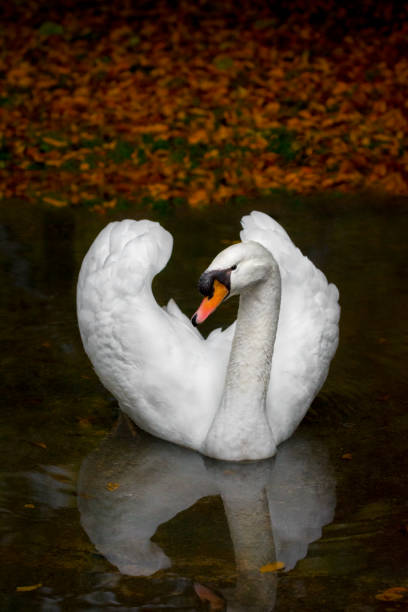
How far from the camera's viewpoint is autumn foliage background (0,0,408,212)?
11.0 metres

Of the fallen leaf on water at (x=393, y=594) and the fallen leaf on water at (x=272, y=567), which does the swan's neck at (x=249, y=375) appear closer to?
the fallen leaf on water at (x=272, y=567)

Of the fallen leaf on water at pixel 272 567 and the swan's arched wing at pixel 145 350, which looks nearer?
the fallen leaf on water at pixel 272 567

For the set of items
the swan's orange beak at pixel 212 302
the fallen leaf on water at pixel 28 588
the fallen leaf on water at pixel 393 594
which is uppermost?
the swan's orange beak at pixel 212 302

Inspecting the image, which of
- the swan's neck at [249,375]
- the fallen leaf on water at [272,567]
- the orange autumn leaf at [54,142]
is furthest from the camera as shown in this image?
the orange autumn leaf at [54,142]

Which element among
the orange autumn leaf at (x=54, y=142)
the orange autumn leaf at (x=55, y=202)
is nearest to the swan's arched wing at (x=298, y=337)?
the orange autumn leaf at (x=55, y=202)

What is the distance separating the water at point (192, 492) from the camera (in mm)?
4781

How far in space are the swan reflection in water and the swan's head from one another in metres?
0.96

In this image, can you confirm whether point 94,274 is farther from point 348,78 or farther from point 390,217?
point 348,78

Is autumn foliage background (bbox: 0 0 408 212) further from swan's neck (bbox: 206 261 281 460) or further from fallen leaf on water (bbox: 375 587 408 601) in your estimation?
fallen leaf on water (bbox: 375 587 408 601)

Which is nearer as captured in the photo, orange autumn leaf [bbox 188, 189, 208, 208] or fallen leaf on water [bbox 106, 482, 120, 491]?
fallen leaf on water [bbox 106, 482, 120, 491]

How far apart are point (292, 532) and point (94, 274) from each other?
1.78m

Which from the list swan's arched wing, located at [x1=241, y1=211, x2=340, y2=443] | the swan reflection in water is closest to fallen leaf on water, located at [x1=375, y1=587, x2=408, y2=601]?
the swan reflection in water

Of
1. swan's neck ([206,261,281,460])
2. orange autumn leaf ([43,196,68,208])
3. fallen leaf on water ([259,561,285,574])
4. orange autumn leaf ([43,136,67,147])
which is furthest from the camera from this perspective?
orange autumn leaf ([43,136,67,147])

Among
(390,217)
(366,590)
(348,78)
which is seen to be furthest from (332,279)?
(348,78)
